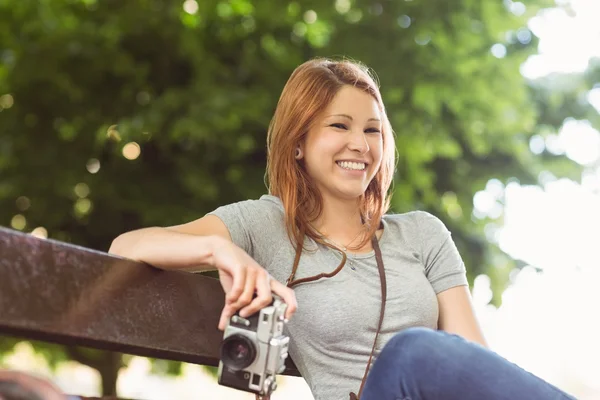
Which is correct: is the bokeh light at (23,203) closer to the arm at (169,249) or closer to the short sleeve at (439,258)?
the short sleeve at (439,258)

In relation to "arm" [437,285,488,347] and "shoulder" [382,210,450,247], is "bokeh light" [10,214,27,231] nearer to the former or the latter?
"shoulder" [382,210,450,247]

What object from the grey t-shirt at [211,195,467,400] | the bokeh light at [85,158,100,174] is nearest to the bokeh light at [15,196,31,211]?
the bokeh light at [85,158,100,174]

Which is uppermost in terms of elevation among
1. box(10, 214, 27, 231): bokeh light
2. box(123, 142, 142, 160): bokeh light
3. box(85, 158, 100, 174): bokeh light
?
box(123, 142, 142, 160): bokeh light

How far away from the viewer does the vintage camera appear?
5.19 ft

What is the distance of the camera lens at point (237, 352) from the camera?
1.58 m

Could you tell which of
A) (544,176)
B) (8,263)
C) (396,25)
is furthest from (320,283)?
(544,176)

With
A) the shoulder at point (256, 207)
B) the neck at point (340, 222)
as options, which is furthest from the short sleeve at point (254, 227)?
the neck at point (340, 222)

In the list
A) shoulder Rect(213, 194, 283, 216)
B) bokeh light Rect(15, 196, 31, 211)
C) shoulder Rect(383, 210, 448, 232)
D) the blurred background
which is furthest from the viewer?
bokeh light Rect(15, 196, 31, 211)

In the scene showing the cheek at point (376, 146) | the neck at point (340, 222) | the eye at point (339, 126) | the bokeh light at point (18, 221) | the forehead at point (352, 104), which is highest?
the forehead at point (352, 104)

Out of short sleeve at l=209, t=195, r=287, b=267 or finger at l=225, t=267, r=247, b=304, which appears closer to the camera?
finger at l=225, t=267, r=247, b=304

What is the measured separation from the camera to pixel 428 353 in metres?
1.76

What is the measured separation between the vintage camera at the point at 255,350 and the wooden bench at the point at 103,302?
0.69 ft

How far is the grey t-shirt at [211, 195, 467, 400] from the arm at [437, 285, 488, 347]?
28 millimetres

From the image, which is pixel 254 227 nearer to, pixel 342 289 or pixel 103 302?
pixel 342 289
